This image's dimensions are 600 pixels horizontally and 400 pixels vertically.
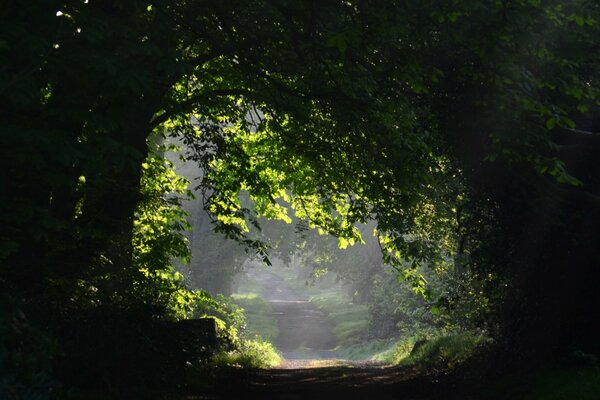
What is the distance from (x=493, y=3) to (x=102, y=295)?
26.5 ft

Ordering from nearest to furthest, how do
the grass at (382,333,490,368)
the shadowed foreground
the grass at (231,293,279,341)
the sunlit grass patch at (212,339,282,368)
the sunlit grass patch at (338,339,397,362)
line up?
the shadowed foreground
the grass at (382,333,490,368)
the sunlit grass patch at (212,339,282,368)
the sunlit grass patch at (338,339,397,362)
the grass at (231,293,279,341)

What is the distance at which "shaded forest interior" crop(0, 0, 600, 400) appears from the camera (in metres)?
7.79

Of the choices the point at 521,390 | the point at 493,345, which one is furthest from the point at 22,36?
the point at 493,345

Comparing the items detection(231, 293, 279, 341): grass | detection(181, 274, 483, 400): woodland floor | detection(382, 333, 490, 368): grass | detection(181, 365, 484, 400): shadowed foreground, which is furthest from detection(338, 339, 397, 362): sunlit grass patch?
detection(181, 365, 484, 400): shadowed foreground

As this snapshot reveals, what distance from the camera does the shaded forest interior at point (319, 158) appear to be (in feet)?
25.6

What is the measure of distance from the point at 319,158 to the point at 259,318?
41.6 m

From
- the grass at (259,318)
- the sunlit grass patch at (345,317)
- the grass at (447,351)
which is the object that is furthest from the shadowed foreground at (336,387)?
the sunlit grass patch at (345,317)

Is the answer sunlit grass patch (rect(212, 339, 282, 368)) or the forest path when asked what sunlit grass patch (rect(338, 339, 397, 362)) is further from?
sunlit grass patch (rect(212, 339, 282, 368))

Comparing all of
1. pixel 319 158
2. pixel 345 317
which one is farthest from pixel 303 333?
pixel 319 158

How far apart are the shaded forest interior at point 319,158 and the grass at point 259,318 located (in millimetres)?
26201

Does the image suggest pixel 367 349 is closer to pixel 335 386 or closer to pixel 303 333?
pixel 303 333

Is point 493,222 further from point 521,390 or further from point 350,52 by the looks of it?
point 350,52

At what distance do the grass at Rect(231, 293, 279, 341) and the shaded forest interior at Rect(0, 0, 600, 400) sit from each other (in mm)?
26201

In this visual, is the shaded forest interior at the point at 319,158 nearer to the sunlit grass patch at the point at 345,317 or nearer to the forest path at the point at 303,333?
the forest path at the point at 303,333
